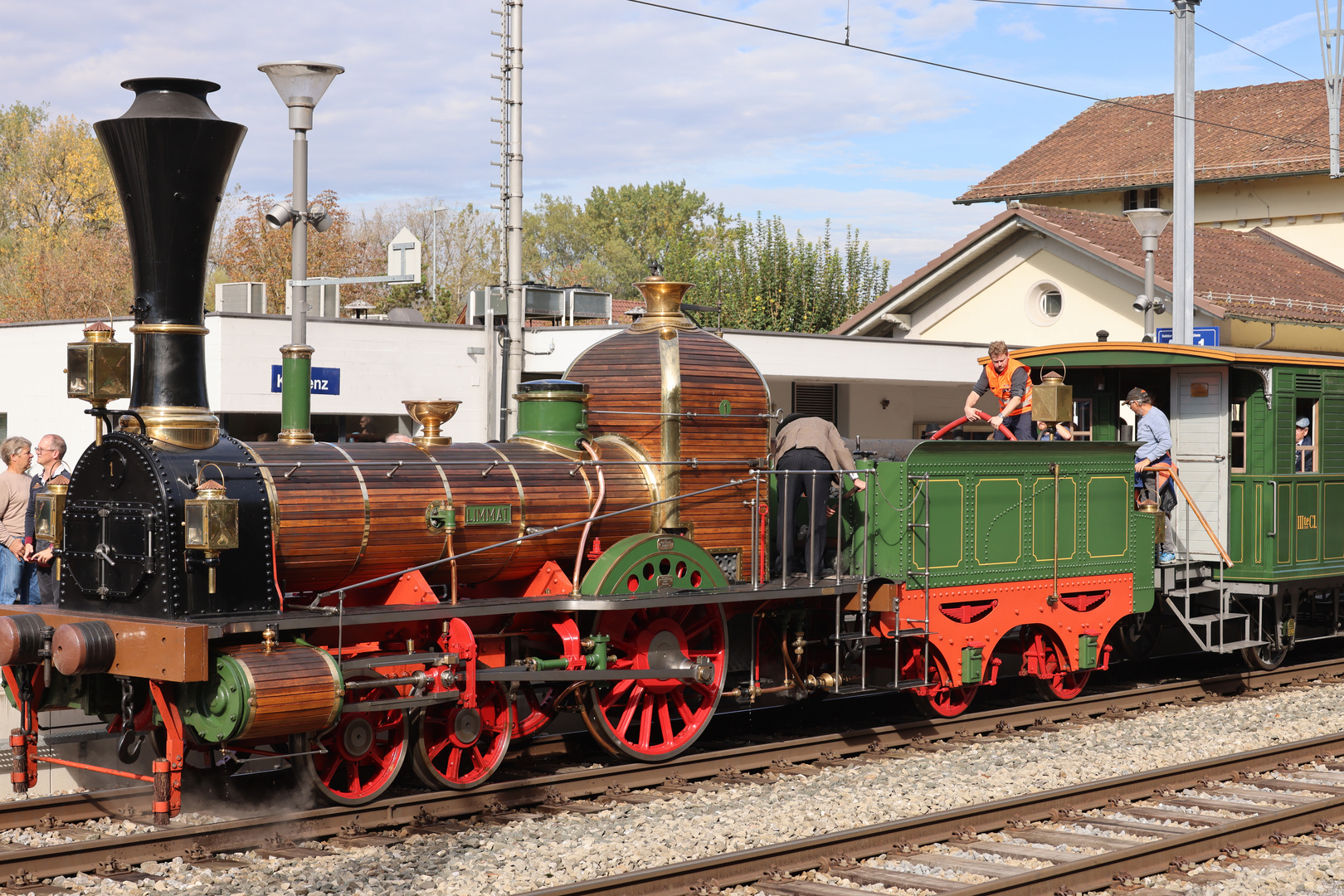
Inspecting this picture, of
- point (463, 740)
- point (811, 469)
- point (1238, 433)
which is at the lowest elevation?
point (463, 740)

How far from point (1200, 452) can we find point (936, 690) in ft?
12.9

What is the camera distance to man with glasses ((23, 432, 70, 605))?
8836mm

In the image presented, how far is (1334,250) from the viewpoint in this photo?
2983 cm

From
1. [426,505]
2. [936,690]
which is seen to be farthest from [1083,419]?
[426,505]

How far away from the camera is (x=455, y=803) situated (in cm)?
810

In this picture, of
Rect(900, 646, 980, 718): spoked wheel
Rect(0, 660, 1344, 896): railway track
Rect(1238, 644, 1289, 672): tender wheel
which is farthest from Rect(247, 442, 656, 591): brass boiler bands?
Rect(1238, 644, 1289, 672): tender wheel

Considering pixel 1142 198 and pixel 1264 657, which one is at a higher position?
pixel 1142 198

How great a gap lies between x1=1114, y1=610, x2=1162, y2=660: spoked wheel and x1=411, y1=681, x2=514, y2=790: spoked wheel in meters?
7.40

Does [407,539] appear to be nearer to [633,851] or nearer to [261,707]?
[261,707]

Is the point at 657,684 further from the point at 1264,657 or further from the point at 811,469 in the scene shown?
the point at 1264,657

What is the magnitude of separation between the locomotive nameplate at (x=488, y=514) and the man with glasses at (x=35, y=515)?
91.6 inches

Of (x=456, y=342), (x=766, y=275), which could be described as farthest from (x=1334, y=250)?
(x=456, y=342)

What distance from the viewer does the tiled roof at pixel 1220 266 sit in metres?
24.3

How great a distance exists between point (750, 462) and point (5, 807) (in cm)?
503
